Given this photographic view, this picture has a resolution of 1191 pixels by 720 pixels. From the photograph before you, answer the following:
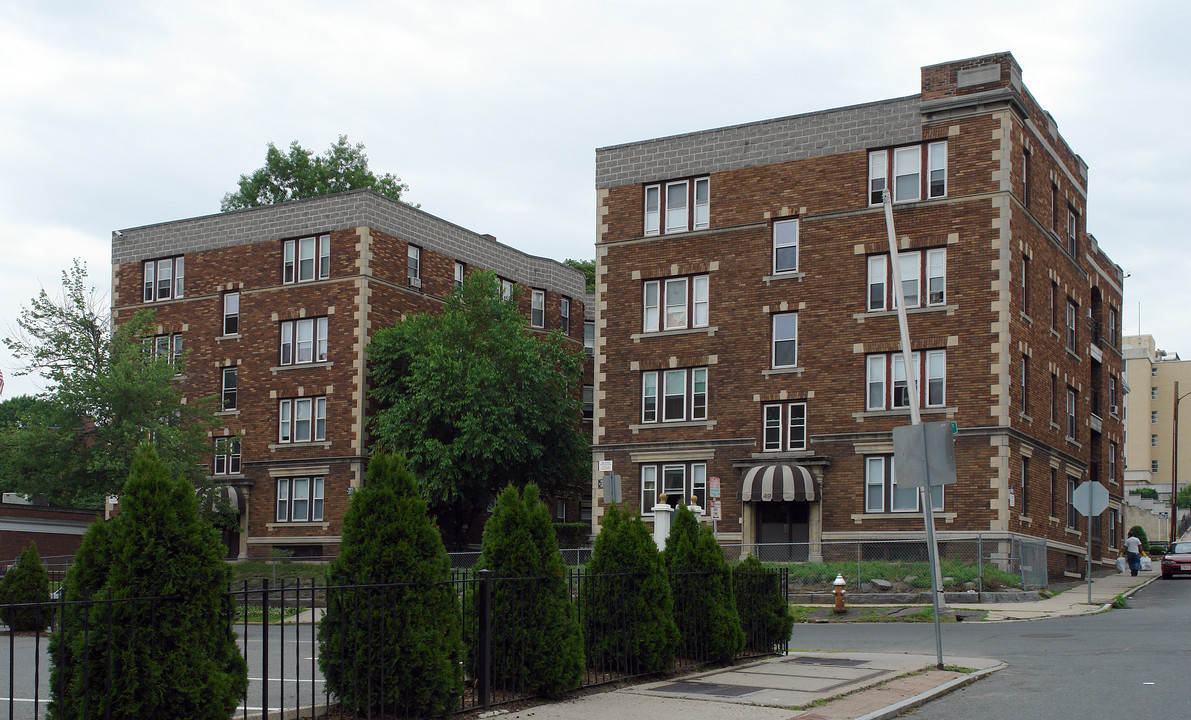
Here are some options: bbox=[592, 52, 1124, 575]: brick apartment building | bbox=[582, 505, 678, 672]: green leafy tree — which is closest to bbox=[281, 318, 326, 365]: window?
bbox=[592, 52, 1124, 575]: brick apartment building

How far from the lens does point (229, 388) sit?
48.7 m

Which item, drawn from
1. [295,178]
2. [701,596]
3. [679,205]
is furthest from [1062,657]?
[295,178]

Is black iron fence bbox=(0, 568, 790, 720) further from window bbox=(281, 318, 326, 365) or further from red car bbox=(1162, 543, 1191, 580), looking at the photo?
red car bbox=(1162, 543, 1191, 580)

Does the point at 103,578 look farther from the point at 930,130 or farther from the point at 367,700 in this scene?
the point at 930,130

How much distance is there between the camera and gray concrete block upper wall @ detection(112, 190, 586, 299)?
153ft

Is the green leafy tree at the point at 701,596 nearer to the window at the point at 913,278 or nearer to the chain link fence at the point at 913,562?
the chain link fence at the point at 913,562

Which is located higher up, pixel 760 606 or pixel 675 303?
pixel 675 303

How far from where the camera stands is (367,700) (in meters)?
10.1

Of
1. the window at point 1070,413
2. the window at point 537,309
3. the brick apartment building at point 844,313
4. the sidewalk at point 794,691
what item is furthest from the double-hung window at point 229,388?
the sidewalk at point 794,691

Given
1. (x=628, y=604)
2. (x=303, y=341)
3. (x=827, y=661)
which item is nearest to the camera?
(x=628, y=604)

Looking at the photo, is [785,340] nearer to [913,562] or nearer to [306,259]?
[913,562]

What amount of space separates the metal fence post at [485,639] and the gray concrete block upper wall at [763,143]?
28.9 meters

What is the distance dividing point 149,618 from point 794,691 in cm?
691

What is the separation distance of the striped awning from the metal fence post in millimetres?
25873
